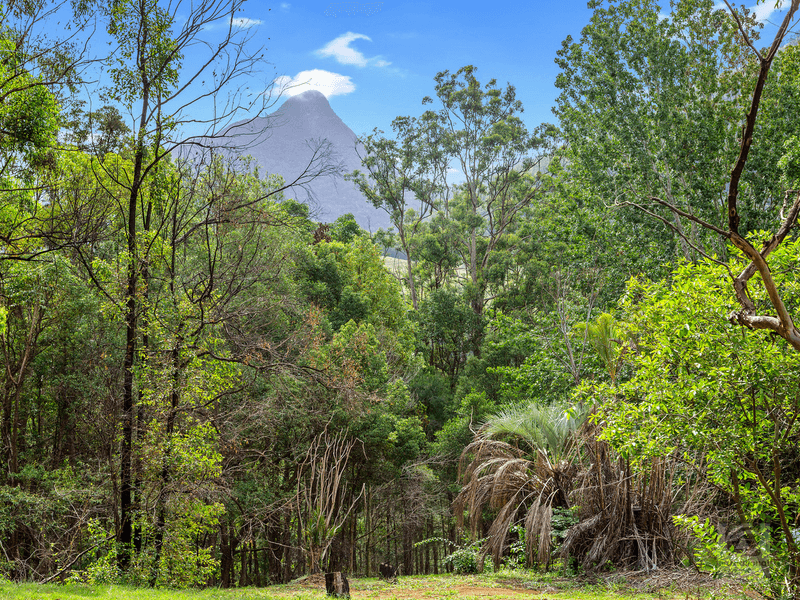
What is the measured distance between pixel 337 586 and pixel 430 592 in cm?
153

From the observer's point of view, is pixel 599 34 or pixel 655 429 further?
pixel 599 34

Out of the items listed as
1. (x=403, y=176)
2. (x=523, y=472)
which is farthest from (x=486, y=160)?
(x=523, y=472)

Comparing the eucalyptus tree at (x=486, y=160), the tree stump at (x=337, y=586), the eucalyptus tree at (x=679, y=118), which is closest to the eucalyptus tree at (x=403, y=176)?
the eucalyptus tree at (x=486, y=160)

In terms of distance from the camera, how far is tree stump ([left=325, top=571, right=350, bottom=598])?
25.2 feet

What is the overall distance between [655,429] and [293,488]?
43.8ft

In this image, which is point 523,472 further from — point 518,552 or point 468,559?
point 468,559

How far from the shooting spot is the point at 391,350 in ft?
71.3

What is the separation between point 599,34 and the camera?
52.3ft

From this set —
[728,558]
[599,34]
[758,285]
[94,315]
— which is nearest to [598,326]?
[758,285]

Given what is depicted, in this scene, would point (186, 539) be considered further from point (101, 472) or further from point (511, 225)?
point (511, 225)

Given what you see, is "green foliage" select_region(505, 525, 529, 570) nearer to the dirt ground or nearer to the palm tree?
the palm tree

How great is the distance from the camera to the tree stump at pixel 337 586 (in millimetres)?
7684

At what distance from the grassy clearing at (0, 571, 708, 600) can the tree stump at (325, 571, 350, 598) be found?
0.15 meters

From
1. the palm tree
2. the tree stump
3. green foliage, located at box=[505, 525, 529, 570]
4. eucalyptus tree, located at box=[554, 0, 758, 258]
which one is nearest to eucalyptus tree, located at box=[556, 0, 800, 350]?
eucalyptus tree, located at box=[554, 0, 758, 258]
